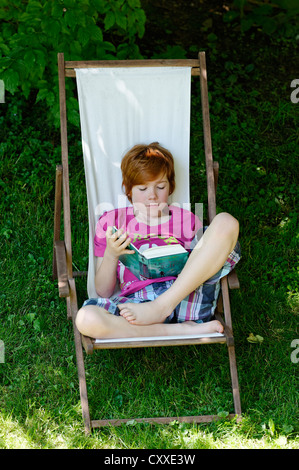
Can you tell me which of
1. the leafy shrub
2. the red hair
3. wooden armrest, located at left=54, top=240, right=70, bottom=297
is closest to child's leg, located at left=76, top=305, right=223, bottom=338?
wooden armrest, located at left=54, top=240, right=70, bottom=297

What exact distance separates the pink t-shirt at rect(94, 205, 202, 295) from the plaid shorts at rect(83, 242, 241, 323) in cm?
8

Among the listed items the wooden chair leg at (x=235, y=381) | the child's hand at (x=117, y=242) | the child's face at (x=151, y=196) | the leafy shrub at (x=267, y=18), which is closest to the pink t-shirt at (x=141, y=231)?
the child's face at (x=151, y=196)

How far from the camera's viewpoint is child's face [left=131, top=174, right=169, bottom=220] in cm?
365

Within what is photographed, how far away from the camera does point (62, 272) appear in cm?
334

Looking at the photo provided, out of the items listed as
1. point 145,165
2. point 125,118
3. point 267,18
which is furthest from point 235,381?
point 267,18

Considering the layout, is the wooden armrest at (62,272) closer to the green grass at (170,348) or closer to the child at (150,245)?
the child at (150,245)

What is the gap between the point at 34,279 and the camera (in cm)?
424

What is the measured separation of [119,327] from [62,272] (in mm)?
401

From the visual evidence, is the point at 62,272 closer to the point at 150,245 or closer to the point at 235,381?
the point at 150,245

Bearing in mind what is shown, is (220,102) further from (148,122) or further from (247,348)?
(247,348)

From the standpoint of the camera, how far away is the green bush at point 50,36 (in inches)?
166

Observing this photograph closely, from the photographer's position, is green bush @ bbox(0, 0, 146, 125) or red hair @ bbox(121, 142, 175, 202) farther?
green bush @ bbox(0, 0, 146, 125)

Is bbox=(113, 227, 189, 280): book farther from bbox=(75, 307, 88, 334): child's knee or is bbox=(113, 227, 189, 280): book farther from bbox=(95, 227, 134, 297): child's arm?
bbox=(75, 307, 88, 334): child's knee

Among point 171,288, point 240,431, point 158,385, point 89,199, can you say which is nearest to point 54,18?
point 89,199
